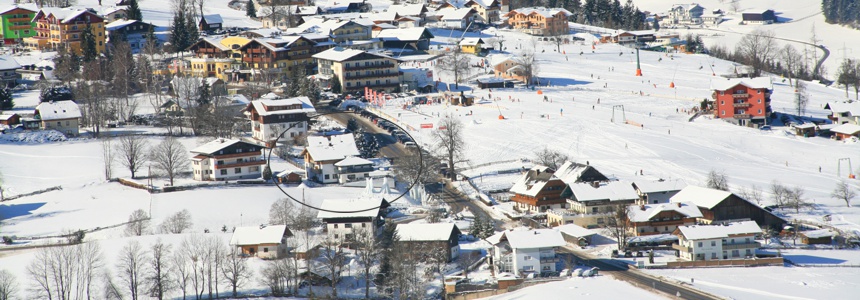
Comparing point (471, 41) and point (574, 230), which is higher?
point (471, 41)

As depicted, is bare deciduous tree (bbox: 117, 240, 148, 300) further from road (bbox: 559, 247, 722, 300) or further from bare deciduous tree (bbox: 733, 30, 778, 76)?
bare deciduous tree (bbox: 733, 30, 778, 76)

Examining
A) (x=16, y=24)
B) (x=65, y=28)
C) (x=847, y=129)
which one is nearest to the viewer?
(x=847, y=129)

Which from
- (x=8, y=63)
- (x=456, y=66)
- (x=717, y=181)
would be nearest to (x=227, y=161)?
(x=717, y=181)

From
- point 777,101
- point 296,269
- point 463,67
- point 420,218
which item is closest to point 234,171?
point 420,218

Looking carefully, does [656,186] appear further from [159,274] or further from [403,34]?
[403,34]

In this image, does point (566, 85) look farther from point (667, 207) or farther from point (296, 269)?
point (296, 269)

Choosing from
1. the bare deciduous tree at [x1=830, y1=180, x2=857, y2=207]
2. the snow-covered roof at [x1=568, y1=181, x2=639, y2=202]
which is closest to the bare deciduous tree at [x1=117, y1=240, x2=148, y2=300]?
the snow-covered roof at [x1=568, y1=181, x2=639, y2=202]

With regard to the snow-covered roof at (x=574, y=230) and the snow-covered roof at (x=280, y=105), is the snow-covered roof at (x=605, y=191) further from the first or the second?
the snow-covered roof at (x=280, y=105)
